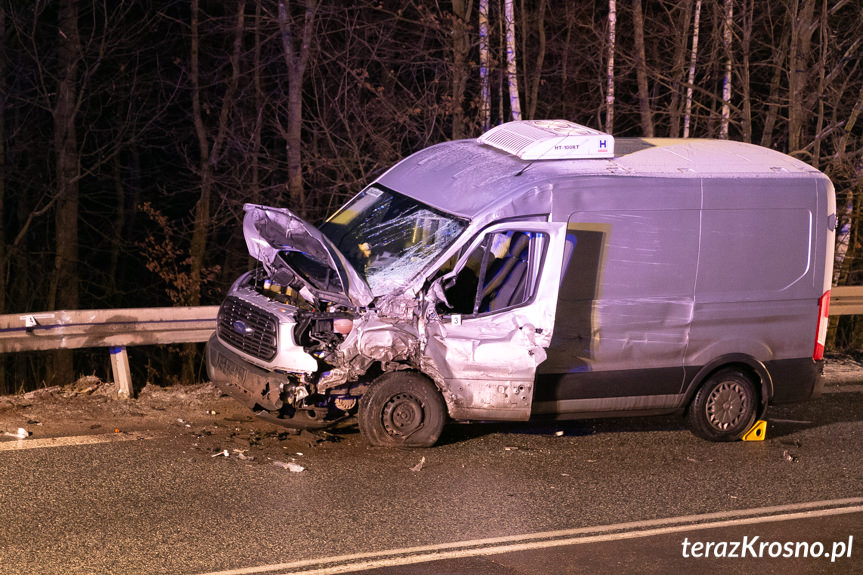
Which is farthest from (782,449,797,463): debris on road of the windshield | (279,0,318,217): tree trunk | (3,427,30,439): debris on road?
(279,0,318,217): tree trunk

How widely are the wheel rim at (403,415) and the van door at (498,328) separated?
26cm

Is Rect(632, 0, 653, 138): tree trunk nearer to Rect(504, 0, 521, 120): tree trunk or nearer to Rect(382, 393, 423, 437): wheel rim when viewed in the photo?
Rect(504, 0, 521, 120): tree trunk

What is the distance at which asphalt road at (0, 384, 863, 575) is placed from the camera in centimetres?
541

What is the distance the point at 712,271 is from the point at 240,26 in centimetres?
1142

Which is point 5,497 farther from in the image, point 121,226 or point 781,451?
point 121,226

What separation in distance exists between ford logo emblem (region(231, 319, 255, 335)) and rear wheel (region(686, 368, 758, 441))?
3584mm

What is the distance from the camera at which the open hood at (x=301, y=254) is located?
7137 mm

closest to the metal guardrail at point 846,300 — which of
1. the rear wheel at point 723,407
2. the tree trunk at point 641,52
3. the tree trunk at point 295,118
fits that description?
the rear wheel at point 723,407

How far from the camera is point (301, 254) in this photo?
310 inches

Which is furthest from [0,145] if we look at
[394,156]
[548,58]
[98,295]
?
[548,58]

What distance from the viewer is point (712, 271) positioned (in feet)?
25.6

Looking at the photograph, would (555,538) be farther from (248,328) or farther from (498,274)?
(248,328)

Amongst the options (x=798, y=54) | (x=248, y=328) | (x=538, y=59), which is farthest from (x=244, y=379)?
(x=538, y=59)

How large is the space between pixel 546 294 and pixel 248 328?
2.21m
